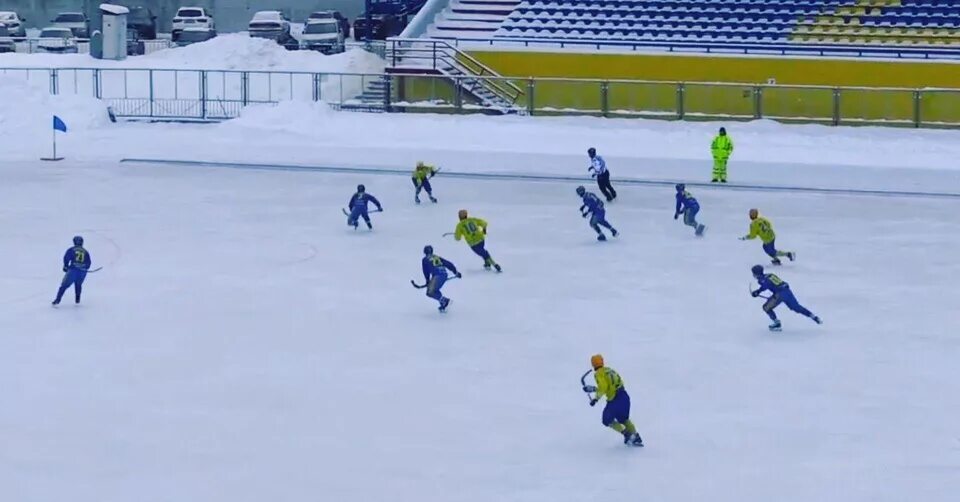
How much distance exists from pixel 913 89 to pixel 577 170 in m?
8.15

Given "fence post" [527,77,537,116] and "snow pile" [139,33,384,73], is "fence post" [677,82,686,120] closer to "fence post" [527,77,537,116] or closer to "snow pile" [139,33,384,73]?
"fence post" [527,77,537,116]

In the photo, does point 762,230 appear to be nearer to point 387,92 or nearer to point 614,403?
point 614,403

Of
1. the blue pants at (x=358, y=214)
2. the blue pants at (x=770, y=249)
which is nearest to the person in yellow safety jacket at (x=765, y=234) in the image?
the blue pants at (x=770, y=249)

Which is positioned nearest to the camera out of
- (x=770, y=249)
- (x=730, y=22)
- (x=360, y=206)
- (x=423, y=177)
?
(x=770, y=249)

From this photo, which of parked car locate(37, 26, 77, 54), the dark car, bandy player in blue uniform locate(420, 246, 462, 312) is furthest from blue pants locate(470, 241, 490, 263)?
the dark car

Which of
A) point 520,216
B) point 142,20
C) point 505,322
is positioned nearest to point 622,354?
point 505,322

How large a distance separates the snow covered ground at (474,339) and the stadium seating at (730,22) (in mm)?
7845

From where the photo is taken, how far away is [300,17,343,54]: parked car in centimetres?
5069

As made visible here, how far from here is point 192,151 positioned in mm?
37188

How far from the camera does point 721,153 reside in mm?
32875

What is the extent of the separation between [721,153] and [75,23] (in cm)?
3066

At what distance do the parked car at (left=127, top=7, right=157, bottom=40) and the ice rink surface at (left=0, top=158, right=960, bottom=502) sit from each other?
87.3 feet

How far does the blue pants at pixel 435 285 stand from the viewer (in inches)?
830

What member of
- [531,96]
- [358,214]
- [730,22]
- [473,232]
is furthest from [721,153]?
[730,22]
